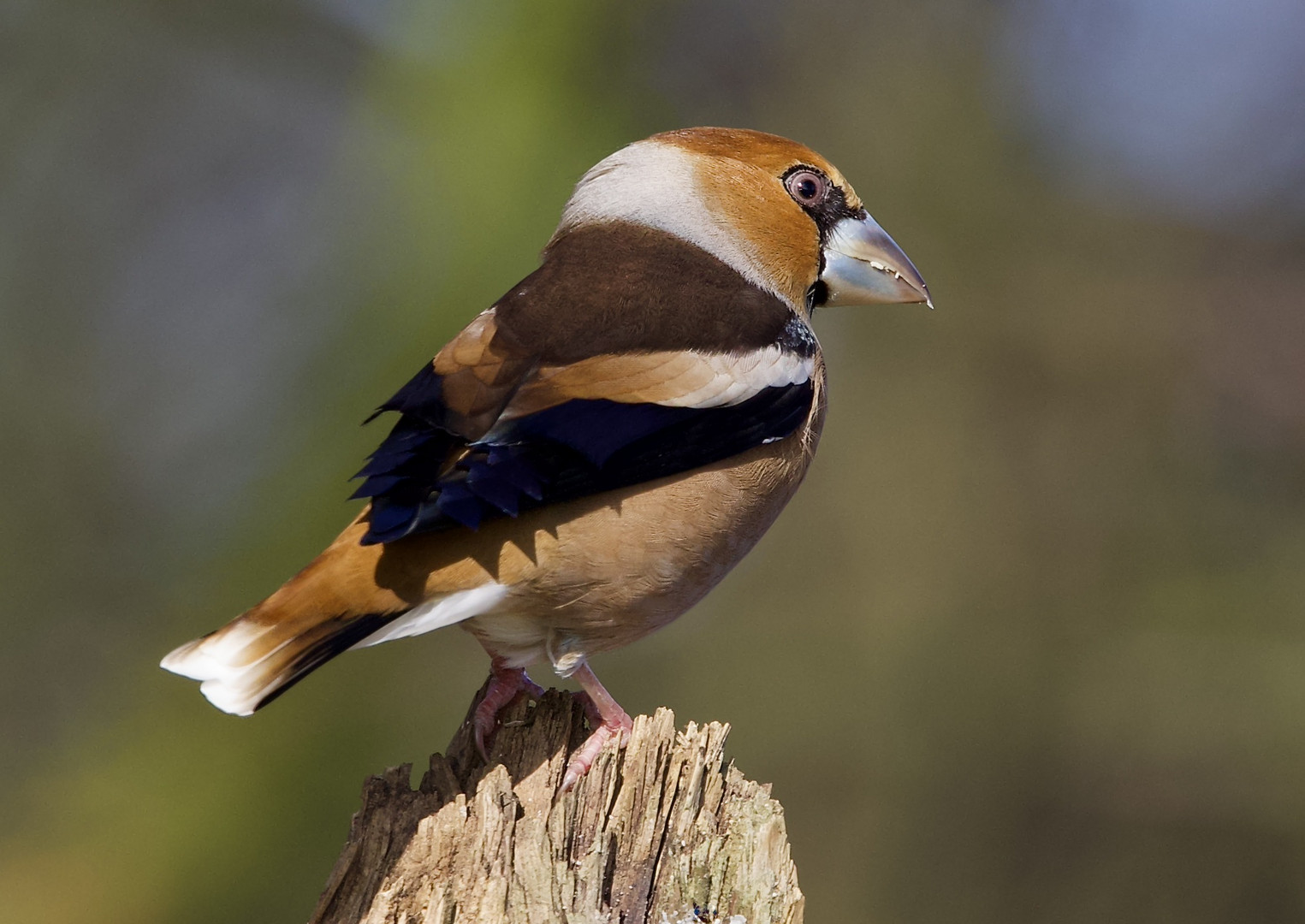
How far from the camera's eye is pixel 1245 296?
8.05 meters

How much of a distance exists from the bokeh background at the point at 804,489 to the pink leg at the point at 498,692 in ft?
11.0

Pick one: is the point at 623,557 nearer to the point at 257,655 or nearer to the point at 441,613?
the point at 441,613

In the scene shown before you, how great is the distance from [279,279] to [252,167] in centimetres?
118

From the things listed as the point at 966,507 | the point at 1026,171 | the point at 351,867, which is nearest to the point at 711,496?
the point at 351,867

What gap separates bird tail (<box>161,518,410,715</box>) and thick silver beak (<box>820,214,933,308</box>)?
171 centimetres

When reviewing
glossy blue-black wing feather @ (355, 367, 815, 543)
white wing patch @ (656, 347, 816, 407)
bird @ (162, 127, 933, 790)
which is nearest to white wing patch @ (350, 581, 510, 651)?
bird @ (162, 127, 933, 790)

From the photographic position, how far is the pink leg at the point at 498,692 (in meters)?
3.00

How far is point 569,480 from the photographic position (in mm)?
2680

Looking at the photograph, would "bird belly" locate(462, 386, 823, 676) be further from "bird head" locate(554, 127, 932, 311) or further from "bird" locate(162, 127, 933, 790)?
"bird head" locate(554, 127, 932, 311)

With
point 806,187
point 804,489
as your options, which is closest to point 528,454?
point 806,187

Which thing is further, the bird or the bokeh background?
the bokeh background

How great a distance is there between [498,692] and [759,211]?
5.05ft

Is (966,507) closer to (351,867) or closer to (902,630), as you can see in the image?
(902,630)

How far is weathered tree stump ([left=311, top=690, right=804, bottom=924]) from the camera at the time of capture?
8.03 feet
